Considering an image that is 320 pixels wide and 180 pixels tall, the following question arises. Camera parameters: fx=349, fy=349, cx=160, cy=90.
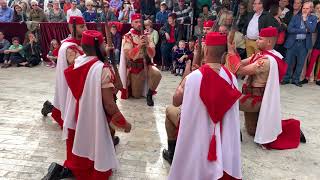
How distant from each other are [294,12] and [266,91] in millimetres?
3696

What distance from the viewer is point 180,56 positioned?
26.8 feet

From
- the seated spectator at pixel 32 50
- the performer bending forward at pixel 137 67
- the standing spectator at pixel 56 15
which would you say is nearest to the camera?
the performer bending forward at pixel 137 67

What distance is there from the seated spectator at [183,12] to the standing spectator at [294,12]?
2446 millimetres

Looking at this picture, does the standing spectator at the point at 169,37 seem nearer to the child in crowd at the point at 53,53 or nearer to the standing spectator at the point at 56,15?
the child in crowd at the point at 53,53

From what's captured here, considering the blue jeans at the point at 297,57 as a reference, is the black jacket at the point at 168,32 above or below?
above

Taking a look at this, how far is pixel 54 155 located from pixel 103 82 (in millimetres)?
1484

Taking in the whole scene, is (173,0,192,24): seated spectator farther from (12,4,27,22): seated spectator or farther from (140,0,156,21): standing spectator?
(12,4,27,22): seated spectator

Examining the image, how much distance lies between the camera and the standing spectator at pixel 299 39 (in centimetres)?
725

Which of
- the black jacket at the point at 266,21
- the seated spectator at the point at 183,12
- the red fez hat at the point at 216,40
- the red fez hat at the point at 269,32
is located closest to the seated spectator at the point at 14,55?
the seated spectator at the point at 183,12

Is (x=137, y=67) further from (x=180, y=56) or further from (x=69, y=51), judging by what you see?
(x=180, y=56)

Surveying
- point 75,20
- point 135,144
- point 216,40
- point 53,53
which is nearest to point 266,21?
point 135,144

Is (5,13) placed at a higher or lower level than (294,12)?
lower

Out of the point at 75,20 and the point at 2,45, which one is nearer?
the point at 75,20

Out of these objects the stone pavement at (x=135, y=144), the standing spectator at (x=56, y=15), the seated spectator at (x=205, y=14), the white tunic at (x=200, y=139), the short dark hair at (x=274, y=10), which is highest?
the short dark hair at (x=274, y=10)
